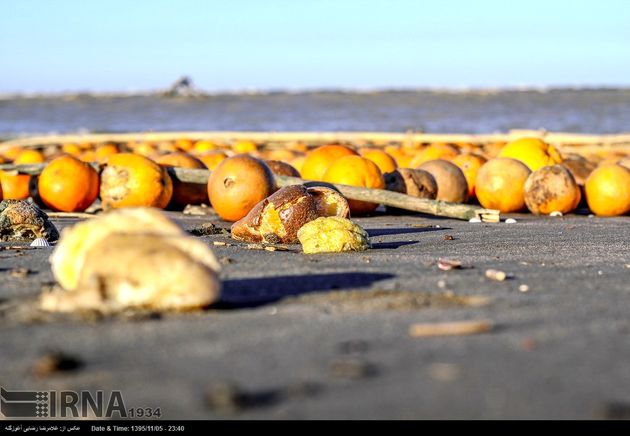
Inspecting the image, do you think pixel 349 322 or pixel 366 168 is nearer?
pixel 349 322

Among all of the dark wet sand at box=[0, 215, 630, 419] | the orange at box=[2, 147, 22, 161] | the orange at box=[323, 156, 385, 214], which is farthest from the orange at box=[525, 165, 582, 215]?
the orange at box=[2, 147, 22, 161]

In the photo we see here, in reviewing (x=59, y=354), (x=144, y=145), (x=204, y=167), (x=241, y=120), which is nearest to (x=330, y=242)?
(x=59, y=354)

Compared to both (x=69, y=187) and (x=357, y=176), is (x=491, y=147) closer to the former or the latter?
(x=357, y=176)

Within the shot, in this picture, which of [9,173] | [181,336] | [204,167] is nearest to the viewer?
[181,336]

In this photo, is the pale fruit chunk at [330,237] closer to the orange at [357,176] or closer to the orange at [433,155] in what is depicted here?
the orange at [357,176]

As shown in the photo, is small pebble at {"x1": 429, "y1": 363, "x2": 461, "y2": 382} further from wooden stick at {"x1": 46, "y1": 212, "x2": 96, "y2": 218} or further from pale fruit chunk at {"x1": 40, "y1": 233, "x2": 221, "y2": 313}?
wooden stick at {"x1": 46, "y1": 212, "x2": 96, "y2": 218}

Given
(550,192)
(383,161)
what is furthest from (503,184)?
(383,161)

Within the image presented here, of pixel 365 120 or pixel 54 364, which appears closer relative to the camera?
pixel 54 364

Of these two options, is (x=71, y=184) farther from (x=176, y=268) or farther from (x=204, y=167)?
(x=176, y=268)
